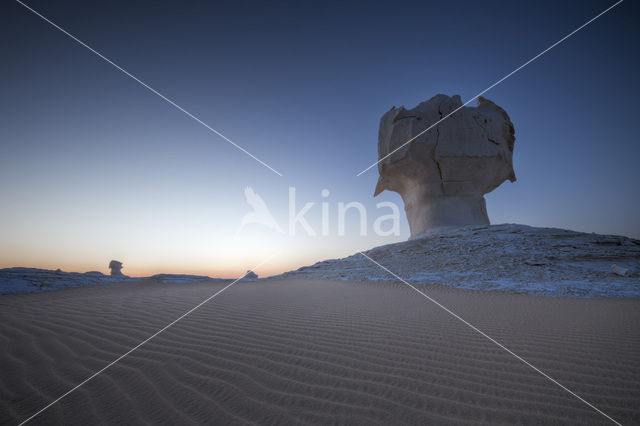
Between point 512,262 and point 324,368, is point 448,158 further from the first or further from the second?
point 324,368

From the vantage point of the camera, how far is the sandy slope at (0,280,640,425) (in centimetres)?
156

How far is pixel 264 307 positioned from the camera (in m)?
4.64

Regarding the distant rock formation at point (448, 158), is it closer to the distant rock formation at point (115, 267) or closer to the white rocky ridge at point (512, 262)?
the white rocky ridge at point (512, 262)

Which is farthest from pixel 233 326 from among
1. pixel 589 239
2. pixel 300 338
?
pixel 589 239

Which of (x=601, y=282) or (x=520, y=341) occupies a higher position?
(x=601, y=282)

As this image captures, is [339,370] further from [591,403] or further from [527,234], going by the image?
[527,234]

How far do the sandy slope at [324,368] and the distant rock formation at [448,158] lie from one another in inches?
478

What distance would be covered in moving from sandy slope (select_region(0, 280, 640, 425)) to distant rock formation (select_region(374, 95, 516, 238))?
12.1 metres

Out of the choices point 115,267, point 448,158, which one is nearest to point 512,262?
point 448,158

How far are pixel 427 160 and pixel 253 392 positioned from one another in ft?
52.4

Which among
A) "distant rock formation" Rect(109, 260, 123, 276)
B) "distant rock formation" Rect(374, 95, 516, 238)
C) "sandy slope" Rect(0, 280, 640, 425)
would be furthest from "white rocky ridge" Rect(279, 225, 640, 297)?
"distant rock formation" Rect(109, 260, 123, 276)

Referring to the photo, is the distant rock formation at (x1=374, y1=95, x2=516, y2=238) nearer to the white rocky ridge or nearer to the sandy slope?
the white rocky ridge

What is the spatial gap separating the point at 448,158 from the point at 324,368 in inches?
621

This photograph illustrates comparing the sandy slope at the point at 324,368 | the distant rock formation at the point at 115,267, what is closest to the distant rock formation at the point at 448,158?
the sandy slope at the point at 324,368
